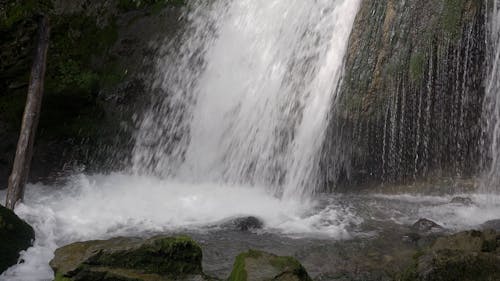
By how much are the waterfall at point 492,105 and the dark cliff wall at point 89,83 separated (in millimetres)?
6051

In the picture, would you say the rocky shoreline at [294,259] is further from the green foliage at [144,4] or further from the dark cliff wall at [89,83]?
the green foliage at [144,4]

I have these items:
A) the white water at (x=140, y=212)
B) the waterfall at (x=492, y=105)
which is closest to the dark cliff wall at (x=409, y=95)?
the waterfall at (x=492, y=105)

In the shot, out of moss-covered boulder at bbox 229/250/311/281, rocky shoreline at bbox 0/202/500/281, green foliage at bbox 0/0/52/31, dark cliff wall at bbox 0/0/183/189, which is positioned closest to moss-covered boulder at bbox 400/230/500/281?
rocky shoreline at bbox 0/202/500/281

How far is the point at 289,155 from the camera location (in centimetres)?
1016

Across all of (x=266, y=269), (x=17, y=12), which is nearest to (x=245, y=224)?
(x=266, y=269)

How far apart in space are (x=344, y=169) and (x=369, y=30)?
250 centimetres

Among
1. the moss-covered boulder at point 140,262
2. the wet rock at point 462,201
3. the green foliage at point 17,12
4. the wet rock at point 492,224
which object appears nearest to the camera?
the moss-covered boulder at point 140,262

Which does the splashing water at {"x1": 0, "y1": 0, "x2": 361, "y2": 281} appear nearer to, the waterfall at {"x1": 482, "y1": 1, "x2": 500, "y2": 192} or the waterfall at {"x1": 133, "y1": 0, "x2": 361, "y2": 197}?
the waterfall at {"x1": 133, "y1": 0, "x2": 361, "y2": 197}

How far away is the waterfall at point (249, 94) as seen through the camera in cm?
1009

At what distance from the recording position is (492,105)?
30.9 ft

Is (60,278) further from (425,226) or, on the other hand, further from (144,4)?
(144,4)

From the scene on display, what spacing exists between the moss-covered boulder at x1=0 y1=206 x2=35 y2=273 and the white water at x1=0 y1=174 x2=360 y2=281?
10cm

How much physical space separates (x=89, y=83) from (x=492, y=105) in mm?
7494

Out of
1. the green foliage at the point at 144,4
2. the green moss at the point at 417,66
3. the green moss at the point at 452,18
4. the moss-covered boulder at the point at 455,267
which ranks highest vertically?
the green foliage at the point at 144,4
